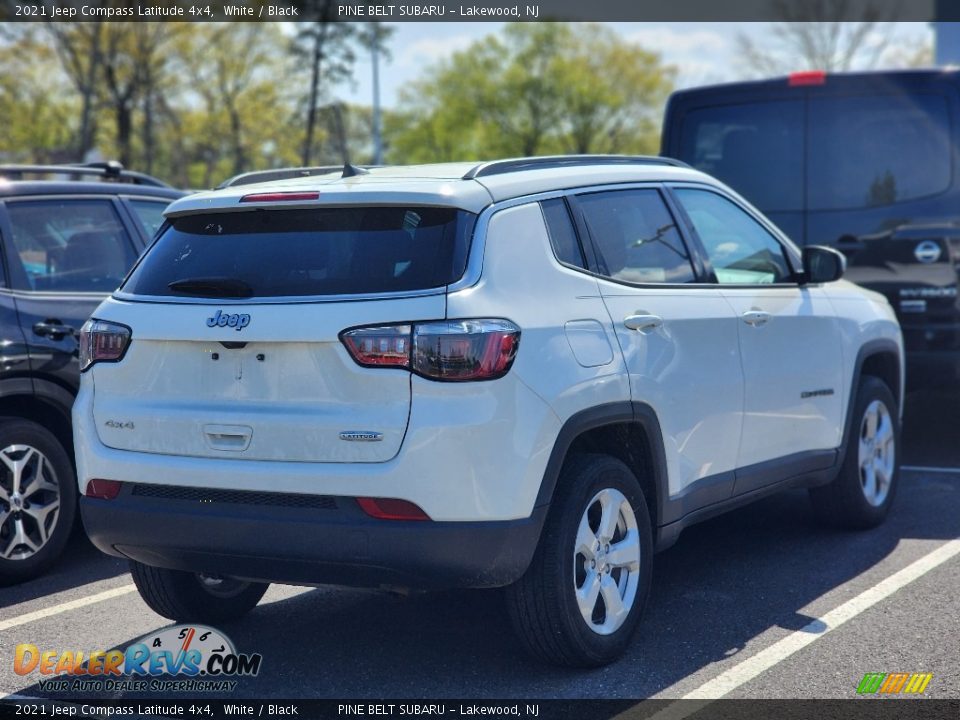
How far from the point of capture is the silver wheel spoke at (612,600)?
4.42 metres

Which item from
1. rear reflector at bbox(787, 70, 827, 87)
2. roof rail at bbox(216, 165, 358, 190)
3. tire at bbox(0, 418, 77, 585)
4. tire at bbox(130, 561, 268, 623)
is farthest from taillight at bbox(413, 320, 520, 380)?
rear reflector at bbox(787, 70, 827, 87)

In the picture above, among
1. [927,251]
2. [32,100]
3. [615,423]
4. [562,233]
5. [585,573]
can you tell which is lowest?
[585,573]

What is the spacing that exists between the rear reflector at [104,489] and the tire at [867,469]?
3.60m

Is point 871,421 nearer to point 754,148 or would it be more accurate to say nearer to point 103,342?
point 754,148

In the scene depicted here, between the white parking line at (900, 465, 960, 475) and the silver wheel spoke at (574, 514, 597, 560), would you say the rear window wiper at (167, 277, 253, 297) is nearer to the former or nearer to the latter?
the silver wheel spoke at (574, 514, 597, 560)

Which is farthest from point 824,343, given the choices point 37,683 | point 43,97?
point 43,97

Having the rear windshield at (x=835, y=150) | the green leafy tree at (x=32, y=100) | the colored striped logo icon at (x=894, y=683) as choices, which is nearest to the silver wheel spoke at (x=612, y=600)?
the colored striped logo icon at (x=894, y=683)

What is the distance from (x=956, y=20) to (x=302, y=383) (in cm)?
1833

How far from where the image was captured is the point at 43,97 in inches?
1610

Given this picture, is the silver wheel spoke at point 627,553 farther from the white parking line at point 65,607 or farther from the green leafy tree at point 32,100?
the green leafy tree at point 32,100

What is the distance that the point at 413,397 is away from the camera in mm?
3846

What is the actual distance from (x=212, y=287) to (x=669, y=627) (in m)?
2.20

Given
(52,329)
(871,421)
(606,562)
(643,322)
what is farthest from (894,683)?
(52,329)

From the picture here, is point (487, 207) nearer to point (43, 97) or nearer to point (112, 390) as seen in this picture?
point (112, 390)
